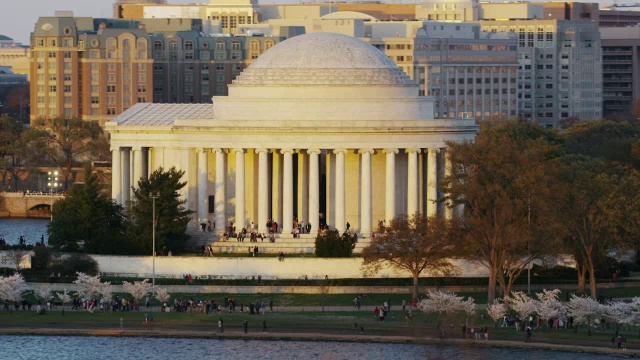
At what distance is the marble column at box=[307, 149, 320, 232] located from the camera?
624ft

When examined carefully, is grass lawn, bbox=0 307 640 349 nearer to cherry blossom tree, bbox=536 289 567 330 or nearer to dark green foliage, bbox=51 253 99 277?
cherry blossom tree, bbox=536 289 567 330

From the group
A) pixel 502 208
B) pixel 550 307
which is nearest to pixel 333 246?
pixel 502 208

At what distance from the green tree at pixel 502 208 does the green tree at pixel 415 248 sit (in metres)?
1.24

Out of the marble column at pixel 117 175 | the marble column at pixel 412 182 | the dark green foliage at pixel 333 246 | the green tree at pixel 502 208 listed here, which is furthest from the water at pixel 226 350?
the marble column at pixel 117 175

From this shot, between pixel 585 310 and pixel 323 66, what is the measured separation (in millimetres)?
42873

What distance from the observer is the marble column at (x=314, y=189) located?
190 m

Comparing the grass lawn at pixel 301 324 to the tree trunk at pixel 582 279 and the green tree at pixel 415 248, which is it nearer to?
the green tree at pixel 415 248

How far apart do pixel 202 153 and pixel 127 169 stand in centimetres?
852

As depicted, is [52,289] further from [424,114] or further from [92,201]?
[424,114]

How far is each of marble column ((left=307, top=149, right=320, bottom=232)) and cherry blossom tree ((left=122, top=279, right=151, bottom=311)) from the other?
23387 millimetres

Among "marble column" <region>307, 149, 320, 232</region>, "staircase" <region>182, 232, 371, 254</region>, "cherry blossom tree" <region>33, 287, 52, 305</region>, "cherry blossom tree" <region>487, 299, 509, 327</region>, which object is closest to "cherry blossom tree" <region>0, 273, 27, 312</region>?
"cherry blossom tree" <region>33, 287, 52, 305</region>

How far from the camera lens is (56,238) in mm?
186750

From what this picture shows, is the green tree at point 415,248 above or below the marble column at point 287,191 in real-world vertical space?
below

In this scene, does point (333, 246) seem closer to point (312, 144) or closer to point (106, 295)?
point (312, 144)
